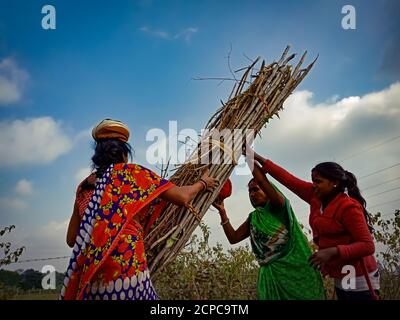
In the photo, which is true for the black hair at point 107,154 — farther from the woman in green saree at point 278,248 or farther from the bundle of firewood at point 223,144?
the woman in green saree at point 278,248

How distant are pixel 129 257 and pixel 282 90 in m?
1.52

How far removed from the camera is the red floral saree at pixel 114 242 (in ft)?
5.48

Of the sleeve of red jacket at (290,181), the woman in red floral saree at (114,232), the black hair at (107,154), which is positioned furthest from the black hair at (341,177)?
the black hair at (107,154)

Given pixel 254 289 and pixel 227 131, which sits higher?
pixel 227 131

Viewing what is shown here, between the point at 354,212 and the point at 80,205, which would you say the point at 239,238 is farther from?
the point at 80,205

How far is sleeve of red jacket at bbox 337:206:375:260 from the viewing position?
6.43 feet

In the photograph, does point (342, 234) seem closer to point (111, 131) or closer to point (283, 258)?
point (283, 258)

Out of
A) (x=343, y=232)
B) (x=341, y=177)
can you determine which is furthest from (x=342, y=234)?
(x=341, y=177)

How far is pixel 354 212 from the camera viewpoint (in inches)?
79.5

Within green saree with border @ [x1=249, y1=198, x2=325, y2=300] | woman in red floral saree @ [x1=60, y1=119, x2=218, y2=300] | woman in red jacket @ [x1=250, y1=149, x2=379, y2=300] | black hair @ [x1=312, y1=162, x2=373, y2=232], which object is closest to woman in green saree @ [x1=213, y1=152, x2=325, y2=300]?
green saree with border @ [x1=249, y1=198, x2=325, y2=300]

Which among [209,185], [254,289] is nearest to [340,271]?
[209,185]

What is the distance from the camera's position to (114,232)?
5.54 ft

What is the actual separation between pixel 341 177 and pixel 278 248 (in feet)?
2.04

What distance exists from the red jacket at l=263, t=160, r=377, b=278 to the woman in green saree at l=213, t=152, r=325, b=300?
0.80 feet
